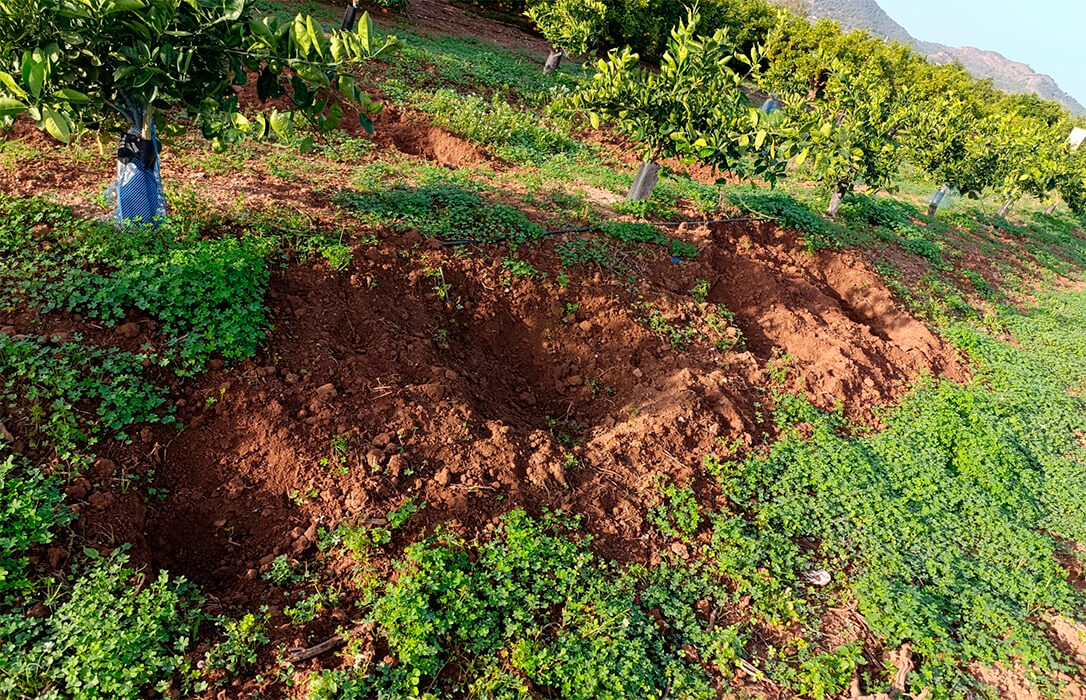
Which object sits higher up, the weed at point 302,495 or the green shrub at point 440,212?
the green shrub at point 440,212

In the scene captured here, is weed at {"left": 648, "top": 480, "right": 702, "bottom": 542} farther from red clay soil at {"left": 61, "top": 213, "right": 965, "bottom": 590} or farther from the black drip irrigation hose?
the black drip irrigation hose

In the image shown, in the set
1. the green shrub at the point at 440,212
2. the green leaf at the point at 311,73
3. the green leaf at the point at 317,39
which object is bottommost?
the green shrub at the point at 440,212

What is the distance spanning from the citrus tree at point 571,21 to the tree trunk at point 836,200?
24.1 feet

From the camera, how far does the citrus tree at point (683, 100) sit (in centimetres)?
693

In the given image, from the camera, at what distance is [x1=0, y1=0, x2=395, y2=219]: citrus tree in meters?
3.28

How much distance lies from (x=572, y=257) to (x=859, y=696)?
4.64m

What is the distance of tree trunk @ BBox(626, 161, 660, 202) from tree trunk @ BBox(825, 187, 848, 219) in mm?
4446

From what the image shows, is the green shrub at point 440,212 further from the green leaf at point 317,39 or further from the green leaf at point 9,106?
the green leaf at point 9,106

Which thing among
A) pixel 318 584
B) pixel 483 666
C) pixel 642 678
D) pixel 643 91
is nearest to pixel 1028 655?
pixel 642 678

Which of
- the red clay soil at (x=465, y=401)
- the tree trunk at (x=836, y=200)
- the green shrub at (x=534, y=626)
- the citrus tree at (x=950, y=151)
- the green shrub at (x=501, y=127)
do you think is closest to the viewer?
the green shrub at (x=534, y=626)

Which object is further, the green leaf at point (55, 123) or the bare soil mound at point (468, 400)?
the bare soil mound at point (468, 400)

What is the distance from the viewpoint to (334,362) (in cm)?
436

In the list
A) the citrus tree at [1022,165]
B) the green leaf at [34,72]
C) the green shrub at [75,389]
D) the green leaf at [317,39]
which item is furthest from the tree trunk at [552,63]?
the green shrub at [75,389]

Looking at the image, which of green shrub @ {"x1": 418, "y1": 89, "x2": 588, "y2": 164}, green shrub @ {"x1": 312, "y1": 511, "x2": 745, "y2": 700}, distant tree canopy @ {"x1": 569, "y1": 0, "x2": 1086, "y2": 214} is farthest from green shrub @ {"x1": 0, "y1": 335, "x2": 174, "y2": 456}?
green shrub @ {"x1": 418, "y1": 89, "x2": 588, "y2": 164}
